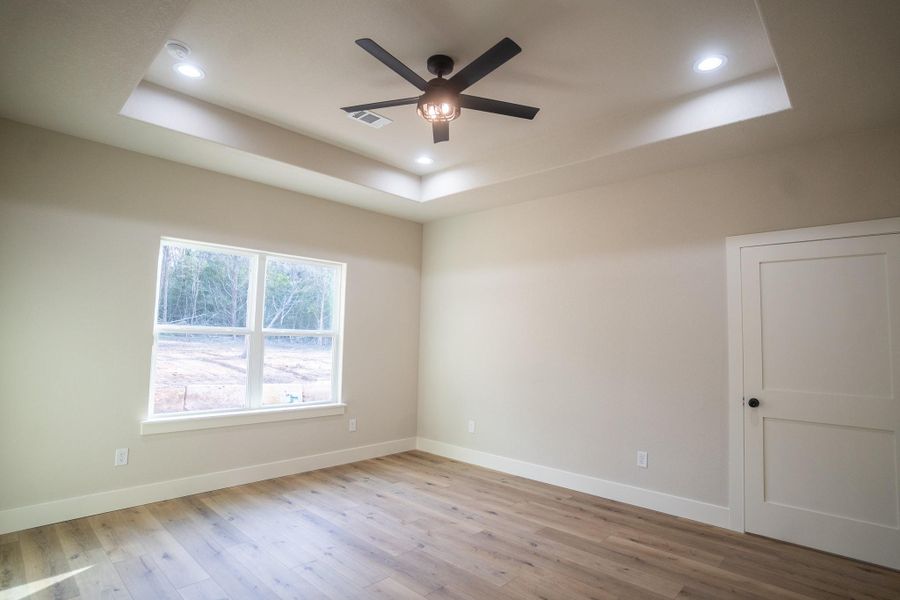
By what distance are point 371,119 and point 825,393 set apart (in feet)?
12.0

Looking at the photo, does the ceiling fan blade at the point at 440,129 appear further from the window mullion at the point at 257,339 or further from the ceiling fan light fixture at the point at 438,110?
the window mullion at the point at 257,339

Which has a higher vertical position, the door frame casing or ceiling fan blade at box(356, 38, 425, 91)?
ceiling fan blade at box(356, 38, 425, 91)

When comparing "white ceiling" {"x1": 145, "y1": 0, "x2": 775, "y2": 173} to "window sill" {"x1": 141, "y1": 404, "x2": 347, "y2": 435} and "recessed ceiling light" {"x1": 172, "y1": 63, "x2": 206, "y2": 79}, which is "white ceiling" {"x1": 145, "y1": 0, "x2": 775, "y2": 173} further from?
"window sill" {"x1": 141, "y1": 404, "x2": 347, "y2": 435}

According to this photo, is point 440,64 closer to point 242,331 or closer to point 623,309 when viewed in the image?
point 623,309

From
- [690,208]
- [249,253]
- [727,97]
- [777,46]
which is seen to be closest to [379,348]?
[249,253]

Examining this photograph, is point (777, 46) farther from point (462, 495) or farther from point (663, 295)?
point (462, 495)

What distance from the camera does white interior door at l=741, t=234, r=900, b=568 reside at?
287 centimetres

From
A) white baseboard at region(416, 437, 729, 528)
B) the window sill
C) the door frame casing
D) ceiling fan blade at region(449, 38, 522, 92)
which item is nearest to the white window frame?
the window sill

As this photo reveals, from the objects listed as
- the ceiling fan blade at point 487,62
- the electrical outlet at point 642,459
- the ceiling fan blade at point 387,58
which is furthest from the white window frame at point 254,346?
the electrical outlet at point 642,459

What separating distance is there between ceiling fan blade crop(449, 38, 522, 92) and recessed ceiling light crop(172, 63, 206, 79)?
168cm

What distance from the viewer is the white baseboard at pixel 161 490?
310 centimetres

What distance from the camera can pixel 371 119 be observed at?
3549 mm

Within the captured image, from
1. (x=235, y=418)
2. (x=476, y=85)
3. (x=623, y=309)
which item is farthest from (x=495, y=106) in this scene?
(x=235, y=418)

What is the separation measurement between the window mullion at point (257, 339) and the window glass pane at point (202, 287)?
86 mm
